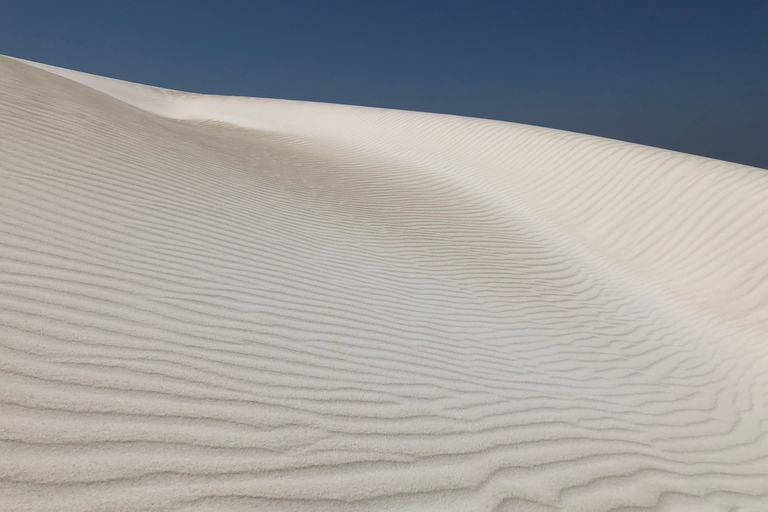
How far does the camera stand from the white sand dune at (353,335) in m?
2.35

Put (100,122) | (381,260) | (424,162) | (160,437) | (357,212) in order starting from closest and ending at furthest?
(160,437)
(381,260)
(100,122)
(357,212)
(424,162)

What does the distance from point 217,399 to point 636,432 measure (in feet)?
8.58

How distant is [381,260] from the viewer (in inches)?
242

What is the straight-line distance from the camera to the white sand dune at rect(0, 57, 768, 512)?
2.35 meters

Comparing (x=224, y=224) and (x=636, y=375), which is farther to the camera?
(x=224, y=224)

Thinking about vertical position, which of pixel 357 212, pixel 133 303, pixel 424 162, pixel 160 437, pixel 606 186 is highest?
pixel 424 162

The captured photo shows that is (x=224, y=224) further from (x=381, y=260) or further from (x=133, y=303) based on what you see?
(x=133, y=303)

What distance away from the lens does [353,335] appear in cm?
399

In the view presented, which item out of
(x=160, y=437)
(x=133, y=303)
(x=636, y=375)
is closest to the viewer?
(x=160, y=437)

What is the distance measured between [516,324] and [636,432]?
176 cm

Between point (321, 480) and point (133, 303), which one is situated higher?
point (133, 303)

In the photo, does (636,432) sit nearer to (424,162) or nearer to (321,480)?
(321,480)

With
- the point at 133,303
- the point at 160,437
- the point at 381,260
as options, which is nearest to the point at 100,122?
the point at 381,260

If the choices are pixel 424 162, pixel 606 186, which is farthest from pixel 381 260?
pixel 424 162
